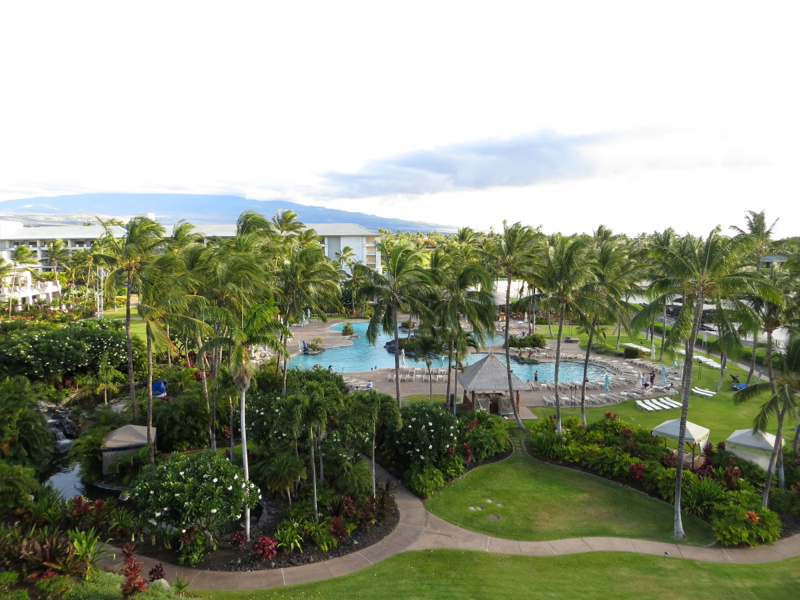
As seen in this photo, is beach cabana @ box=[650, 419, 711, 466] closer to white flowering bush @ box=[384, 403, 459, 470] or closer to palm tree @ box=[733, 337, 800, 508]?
palm tree @ box=[733, 337, 800, 508]

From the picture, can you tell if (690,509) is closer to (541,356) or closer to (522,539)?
(522,539)

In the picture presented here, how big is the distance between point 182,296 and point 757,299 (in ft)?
78.3

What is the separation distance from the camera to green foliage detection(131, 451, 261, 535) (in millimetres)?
12914

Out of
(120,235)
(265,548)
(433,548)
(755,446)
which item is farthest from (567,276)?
(120,235)

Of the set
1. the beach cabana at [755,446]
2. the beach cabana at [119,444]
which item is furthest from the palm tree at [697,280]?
the beach cabana at [119,444]

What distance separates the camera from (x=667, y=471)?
17.8 metres

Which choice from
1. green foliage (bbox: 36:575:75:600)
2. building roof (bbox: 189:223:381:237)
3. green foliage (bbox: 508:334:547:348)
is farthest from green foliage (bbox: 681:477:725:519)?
building roof (bbox: 189:223:381:237)

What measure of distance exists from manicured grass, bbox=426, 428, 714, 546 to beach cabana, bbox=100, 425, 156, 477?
1244 cm

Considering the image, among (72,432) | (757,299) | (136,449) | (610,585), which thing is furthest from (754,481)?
(72,432)

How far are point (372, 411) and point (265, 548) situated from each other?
200 inches

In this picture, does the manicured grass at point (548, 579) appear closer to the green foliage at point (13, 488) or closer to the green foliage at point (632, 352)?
the green foliage at point (13, 488)

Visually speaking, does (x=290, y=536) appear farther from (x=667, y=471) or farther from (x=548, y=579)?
(x=667, y=471)

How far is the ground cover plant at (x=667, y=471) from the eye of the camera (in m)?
15.0

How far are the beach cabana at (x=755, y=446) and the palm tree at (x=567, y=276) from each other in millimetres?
7093
